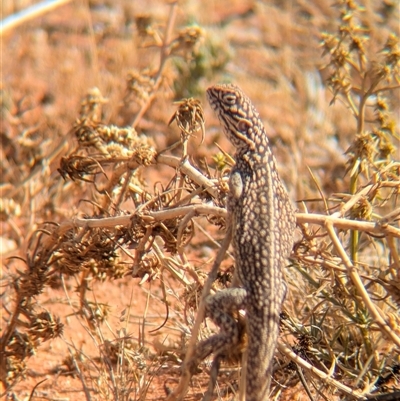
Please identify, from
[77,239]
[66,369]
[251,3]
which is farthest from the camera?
[251,3]

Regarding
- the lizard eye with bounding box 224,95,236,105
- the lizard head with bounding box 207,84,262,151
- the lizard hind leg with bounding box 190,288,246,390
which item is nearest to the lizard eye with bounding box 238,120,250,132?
the lizard head with bounding box 207,84,262,151

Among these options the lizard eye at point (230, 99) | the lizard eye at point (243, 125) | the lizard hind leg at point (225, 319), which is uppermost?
the lizard eye at point (230, 99)

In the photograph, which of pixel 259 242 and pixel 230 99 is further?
pixel 230 99

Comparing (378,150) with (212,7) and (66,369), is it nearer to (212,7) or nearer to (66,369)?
(66,369)

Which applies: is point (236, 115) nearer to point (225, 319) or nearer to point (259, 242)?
point (259, 242)

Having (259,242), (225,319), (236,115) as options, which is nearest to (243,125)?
(236,115)

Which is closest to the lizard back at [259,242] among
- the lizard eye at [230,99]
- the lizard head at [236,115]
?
the lizard head at [236,115]

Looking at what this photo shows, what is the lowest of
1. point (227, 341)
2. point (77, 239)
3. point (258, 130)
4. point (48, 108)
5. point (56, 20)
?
point (227, 341)

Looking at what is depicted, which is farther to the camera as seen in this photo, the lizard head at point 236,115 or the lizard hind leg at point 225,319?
the lizard head at point 236,115

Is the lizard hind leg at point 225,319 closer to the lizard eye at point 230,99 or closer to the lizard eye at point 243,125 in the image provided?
the lizard eye at point 243,125

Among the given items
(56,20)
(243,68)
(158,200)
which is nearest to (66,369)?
(158,200)

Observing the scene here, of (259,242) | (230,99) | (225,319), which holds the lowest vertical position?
(225,319)
